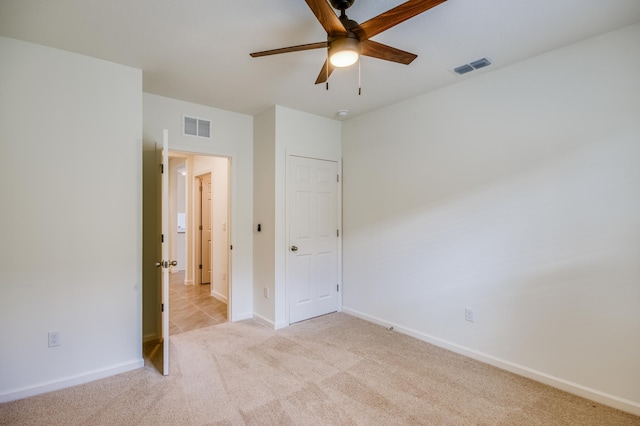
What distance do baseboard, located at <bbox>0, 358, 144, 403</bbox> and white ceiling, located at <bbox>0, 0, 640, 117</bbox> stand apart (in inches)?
102

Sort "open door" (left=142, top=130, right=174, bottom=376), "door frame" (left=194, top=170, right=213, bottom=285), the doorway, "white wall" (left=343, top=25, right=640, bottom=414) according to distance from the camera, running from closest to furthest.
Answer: "white wall" (left=343, top=25, right=640, bottom=414) < "open door" (left=142, top=130, right=174, bottom=376) < the doorway < "door frame" (left=194, top=170, right=213, bottom=285)

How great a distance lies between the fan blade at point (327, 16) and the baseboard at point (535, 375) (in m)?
2.90

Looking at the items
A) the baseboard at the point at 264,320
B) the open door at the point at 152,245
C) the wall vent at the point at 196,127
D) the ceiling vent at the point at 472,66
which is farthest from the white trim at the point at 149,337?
the ceiling vent at the point at 472,66

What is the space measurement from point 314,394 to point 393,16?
2.54 metres

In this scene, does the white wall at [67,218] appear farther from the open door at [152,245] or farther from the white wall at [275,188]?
the white wall at [275,188]

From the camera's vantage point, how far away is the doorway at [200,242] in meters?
4.16

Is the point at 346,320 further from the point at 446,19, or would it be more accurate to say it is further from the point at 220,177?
the point at 446,19

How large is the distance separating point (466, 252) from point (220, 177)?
11.3ft

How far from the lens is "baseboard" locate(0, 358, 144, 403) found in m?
2.25

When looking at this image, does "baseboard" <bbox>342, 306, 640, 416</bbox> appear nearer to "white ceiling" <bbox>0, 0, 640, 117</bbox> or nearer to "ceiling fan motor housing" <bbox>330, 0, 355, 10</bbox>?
"white ceiling" <bbox>0, 0, 640, 117</bbox>

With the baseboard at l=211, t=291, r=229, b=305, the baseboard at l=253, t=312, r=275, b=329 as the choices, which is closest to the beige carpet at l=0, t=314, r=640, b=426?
the baseboard at l=253, t=312, r=275, b=329

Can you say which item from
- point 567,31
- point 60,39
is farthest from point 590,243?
point 60,39

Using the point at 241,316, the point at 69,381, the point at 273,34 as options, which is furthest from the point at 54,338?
the point at 273,34

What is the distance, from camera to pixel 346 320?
154 inches
